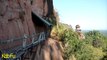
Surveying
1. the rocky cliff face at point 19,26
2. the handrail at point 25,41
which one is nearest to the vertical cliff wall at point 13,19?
the rocky cliff face at point 19,26

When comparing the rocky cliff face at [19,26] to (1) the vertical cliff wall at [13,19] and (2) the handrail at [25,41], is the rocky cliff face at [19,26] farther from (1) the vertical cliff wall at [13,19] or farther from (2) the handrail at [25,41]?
(2) the handrail at [25,41]

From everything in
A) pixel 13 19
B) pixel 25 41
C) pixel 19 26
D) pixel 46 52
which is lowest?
pixel 46 52

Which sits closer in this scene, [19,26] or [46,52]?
[19,26]

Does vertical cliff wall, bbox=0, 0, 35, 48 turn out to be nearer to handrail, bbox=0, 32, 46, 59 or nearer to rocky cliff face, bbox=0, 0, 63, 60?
rocky cliff face, bbox=0, 0, 63, 60

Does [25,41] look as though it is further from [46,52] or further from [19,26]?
[46,52]

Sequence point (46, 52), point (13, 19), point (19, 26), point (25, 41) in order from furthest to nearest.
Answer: point (46, 52), point (19, 26), point (25, 41), point (13, 19)

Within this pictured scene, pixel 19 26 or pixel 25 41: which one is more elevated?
pixel 19 26

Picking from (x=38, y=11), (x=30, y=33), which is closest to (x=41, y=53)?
(x=30, y=33)

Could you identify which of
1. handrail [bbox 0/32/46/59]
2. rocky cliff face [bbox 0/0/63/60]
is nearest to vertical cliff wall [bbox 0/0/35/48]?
rocky cliff face [bbox 0/0/63/60]

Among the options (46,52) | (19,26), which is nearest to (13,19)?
(19,26)

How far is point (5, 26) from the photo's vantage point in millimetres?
16453

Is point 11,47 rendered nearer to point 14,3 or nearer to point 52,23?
point 14,3

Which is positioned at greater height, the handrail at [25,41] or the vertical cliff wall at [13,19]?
the vertical cliff wall at [13,19]

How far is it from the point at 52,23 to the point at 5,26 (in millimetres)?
12367
